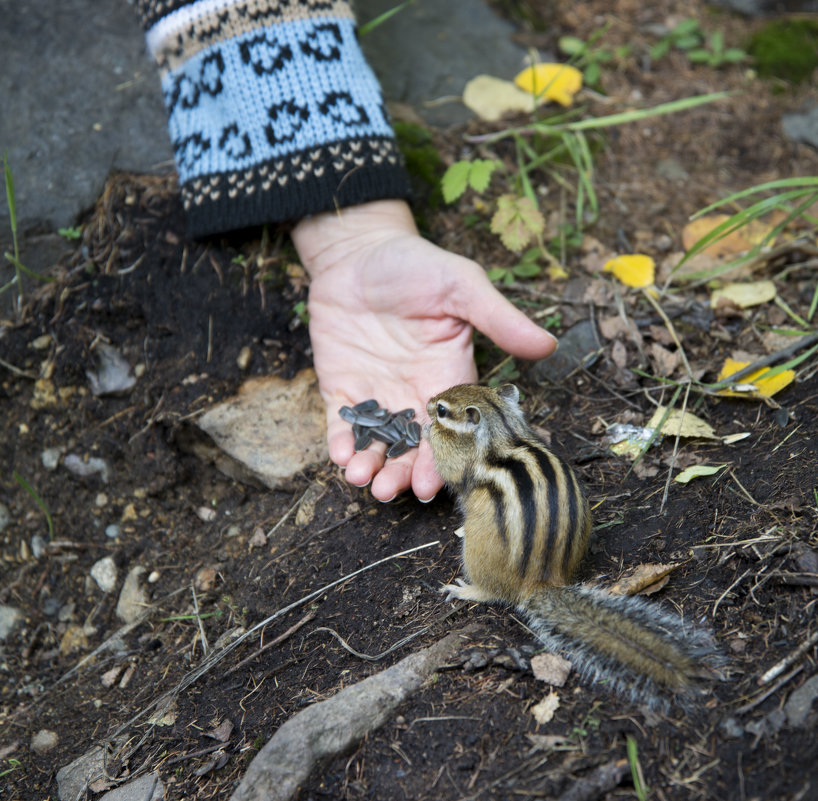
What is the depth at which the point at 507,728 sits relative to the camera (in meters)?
2.33

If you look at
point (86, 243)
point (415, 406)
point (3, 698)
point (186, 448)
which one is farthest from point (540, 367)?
point (3, 698)

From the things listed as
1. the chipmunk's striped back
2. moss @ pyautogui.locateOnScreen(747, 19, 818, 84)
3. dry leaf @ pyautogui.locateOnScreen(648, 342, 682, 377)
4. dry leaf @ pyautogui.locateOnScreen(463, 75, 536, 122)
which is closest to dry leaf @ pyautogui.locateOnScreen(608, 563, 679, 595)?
the chipmunk's striped back

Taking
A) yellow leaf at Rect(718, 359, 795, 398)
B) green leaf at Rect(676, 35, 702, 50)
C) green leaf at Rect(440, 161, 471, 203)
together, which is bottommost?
yellow leaf at Rect(718, 359, 795, 398)

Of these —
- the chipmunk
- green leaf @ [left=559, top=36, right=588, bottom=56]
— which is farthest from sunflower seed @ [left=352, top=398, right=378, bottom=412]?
green leaf @ [left=559, top=36, right=588, bottom=56]

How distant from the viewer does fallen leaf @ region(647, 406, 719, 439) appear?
3.31m

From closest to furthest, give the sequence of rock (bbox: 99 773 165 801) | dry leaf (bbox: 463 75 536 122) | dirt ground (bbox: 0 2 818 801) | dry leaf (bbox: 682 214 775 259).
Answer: dirt ground (bbox: 0 2 818 801) < rock (bbox: 99 773 165 801) < dry leaf (bbox: 682 214 775 259) < dry leaf (bbox: 463 75 536 122)

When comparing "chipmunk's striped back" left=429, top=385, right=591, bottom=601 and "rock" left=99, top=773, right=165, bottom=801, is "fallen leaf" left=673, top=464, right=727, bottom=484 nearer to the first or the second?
"chipmunk's striped back" left=429, top=385, right=591, bottom=601

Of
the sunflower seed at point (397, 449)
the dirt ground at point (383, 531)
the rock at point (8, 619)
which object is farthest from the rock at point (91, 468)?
the sunflower seed at point (397, 449)

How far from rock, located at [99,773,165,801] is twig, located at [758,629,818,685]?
2004mm

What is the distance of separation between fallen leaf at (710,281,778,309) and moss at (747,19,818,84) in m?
2.47

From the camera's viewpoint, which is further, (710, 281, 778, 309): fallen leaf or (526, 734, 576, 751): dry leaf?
(710, 281, 778, 309): fallen leaf

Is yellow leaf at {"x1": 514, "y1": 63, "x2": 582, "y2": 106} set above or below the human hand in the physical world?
above

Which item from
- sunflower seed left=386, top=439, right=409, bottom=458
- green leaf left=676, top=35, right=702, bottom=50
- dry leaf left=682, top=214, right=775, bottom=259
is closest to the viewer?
sunflower seed left=386, top=439, right=409, bottom=458

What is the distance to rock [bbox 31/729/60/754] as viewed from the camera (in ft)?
9.96
